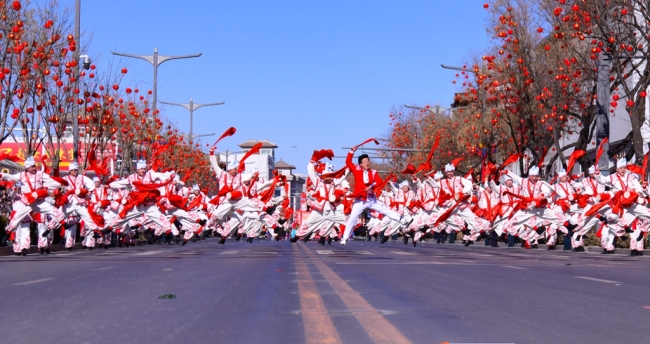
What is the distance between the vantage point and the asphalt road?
23.4 ft

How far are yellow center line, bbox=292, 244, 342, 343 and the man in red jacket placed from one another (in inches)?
396

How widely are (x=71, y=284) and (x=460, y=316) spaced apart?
18.6 feet

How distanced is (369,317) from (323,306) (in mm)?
1015

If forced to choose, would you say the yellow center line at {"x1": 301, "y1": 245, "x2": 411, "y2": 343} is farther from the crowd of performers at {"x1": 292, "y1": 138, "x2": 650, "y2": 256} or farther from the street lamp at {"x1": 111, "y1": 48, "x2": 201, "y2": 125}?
the street lamp at {"x1": 111, "y1": 48, "x2": 201, "y2": 125}

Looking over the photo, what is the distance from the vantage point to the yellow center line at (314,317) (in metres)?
6.94

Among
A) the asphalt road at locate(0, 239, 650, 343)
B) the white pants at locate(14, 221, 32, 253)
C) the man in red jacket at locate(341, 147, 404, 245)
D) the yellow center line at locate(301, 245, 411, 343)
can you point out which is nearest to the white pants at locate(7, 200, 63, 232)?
the white pants at locate(14, 221, 32, 253)

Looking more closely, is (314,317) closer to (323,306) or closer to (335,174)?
(323,306)

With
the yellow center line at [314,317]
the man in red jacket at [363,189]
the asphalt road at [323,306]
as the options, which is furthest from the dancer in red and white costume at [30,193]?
the yellow center line at [314,317]

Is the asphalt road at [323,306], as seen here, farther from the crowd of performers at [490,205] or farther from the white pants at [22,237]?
the crowd of performers at [490,205]

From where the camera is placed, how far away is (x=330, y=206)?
24109mm

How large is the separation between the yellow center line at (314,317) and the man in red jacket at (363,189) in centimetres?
1005

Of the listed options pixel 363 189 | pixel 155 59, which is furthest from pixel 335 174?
pixel 155 59

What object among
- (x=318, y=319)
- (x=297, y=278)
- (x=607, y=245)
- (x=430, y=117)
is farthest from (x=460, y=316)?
(x=430, y=117)

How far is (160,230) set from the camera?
27.0 meters
